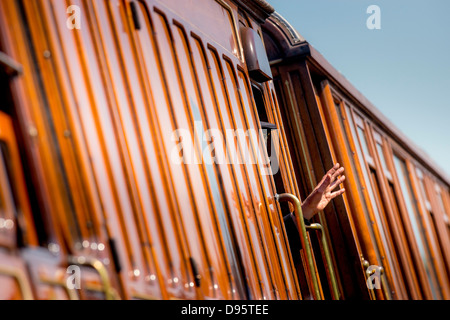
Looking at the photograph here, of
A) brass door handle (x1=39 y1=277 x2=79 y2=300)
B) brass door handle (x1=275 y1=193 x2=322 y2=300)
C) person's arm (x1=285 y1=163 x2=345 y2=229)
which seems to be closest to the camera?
brass door handle (x1=39 y1=277 x2=79 y2=300)

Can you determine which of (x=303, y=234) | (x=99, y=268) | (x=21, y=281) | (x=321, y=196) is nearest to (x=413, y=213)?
(x=321, y=196)

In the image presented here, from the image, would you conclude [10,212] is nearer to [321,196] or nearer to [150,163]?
[150,163]

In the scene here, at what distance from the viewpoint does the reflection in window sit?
215 inches

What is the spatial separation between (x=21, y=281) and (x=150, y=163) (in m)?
0.70

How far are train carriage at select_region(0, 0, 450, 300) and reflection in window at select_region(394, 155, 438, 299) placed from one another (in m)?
1.55

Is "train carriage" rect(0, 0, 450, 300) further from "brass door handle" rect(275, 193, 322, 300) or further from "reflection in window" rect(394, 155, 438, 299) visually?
"reflection in window" rect(394, 155, 438, 299)

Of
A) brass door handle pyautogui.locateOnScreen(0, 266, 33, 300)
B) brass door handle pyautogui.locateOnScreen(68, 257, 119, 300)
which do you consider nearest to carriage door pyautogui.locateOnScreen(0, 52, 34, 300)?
brass door handle pyautogui.locateOnScreen(0, 266, 33, 300)

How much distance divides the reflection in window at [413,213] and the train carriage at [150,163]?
5.09 feet

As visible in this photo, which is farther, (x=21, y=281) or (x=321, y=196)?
(x=321, y=196)

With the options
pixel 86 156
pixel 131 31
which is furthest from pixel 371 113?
pixel 86 156

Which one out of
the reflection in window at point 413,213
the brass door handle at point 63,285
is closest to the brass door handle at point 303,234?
the brass door handle at point 63,285

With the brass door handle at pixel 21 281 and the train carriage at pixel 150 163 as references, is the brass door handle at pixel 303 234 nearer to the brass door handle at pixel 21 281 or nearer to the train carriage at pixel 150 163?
the train carriage at pixel 150 163

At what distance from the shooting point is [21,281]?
137 centimetres

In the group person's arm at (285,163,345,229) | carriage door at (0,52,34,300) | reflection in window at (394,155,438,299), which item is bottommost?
reflection in window at (394,155,438,299)
